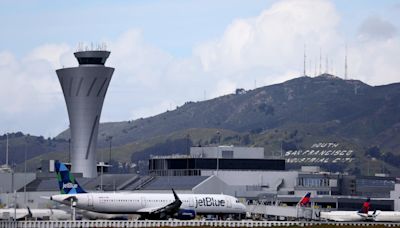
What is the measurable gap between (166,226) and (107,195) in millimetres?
31025

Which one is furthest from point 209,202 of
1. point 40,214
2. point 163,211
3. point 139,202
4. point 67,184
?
point 40,214

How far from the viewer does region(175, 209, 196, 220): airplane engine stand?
168m

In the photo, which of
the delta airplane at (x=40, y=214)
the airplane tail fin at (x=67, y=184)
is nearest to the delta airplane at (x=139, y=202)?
the airplane tail fin at (x=67, y=184)

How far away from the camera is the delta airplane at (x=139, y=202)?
165 metres

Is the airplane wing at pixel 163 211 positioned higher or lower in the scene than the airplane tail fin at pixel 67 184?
lower

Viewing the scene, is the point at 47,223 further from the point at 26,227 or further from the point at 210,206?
the point at 210,206

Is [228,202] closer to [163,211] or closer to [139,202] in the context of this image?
[163,211]

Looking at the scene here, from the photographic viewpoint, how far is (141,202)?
171m

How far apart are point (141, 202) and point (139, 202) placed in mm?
388

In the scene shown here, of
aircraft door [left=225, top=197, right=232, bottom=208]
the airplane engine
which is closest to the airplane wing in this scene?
the airplane engine

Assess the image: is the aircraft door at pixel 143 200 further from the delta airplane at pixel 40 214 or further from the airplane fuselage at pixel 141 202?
the delta airplane at pixel 40 214

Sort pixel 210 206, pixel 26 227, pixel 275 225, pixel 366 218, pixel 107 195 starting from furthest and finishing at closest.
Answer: pixel 366 218
pixel 210 206
pixel 107 195
pixel 275 225
pixel 26 227

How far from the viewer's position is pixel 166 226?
13762 cm

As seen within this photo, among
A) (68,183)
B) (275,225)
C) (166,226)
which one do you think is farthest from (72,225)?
(68,183)
